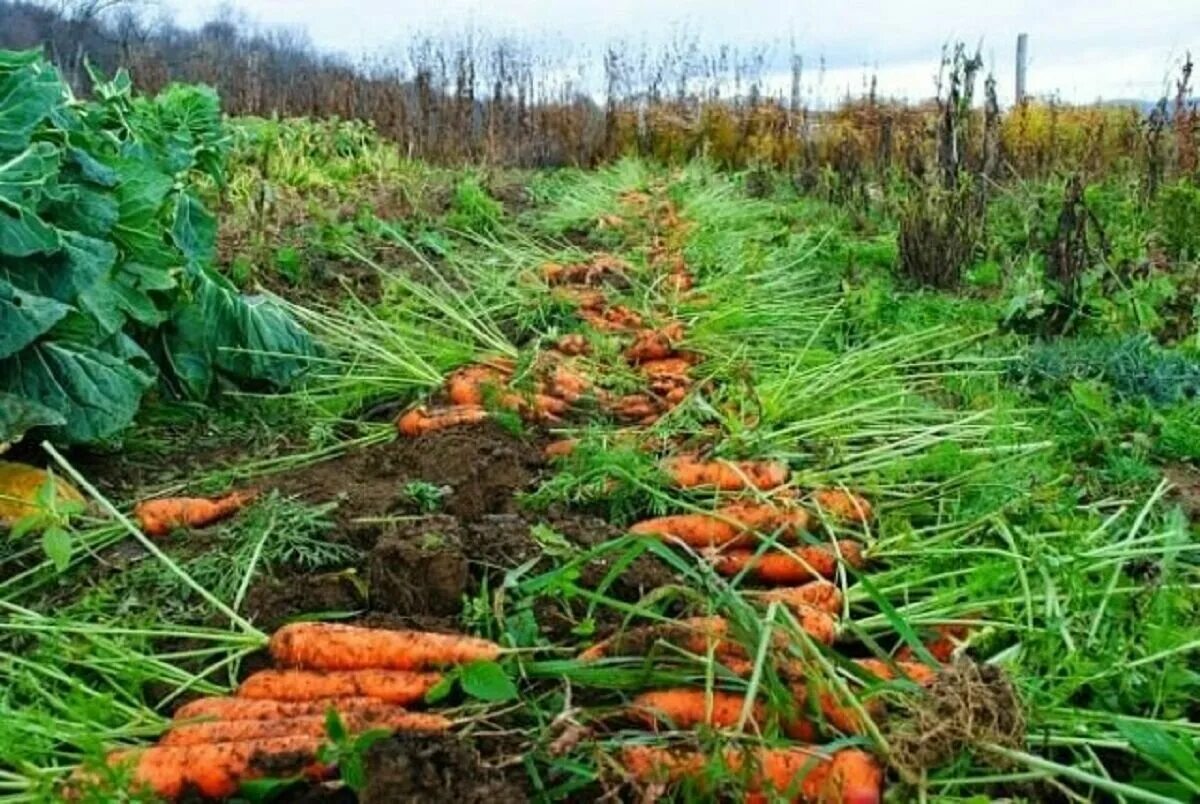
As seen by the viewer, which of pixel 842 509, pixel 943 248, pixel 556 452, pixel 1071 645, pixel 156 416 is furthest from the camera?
pixel 943 248

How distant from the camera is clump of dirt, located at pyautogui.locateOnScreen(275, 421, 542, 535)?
291cm

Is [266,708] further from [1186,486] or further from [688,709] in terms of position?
[1186,486]

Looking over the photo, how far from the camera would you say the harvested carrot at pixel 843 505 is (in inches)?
112

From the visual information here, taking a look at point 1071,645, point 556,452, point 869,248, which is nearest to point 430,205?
point 869,248

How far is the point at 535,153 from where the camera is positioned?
51.8 feet

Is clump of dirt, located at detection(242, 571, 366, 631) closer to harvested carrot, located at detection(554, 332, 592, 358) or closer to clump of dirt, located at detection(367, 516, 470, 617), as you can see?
clump of dirt, located at detection(367, 516, 470, 617)

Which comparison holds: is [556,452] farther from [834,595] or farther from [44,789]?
[44,789]

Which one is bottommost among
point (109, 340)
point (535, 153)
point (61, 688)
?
point (61, 688)

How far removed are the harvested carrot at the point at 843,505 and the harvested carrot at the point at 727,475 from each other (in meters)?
0.13

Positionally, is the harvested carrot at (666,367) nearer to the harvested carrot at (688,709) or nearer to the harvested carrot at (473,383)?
the harvested carrot at (473,383)

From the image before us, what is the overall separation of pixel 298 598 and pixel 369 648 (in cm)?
33

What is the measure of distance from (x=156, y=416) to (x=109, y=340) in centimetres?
42

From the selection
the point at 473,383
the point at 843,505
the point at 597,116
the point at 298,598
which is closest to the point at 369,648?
the point at 298,598

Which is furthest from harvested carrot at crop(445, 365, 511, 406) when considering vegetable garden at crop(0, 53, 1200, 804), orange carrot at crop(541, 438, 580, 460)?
orange carrot at crop(541, 438, 580, 460)
